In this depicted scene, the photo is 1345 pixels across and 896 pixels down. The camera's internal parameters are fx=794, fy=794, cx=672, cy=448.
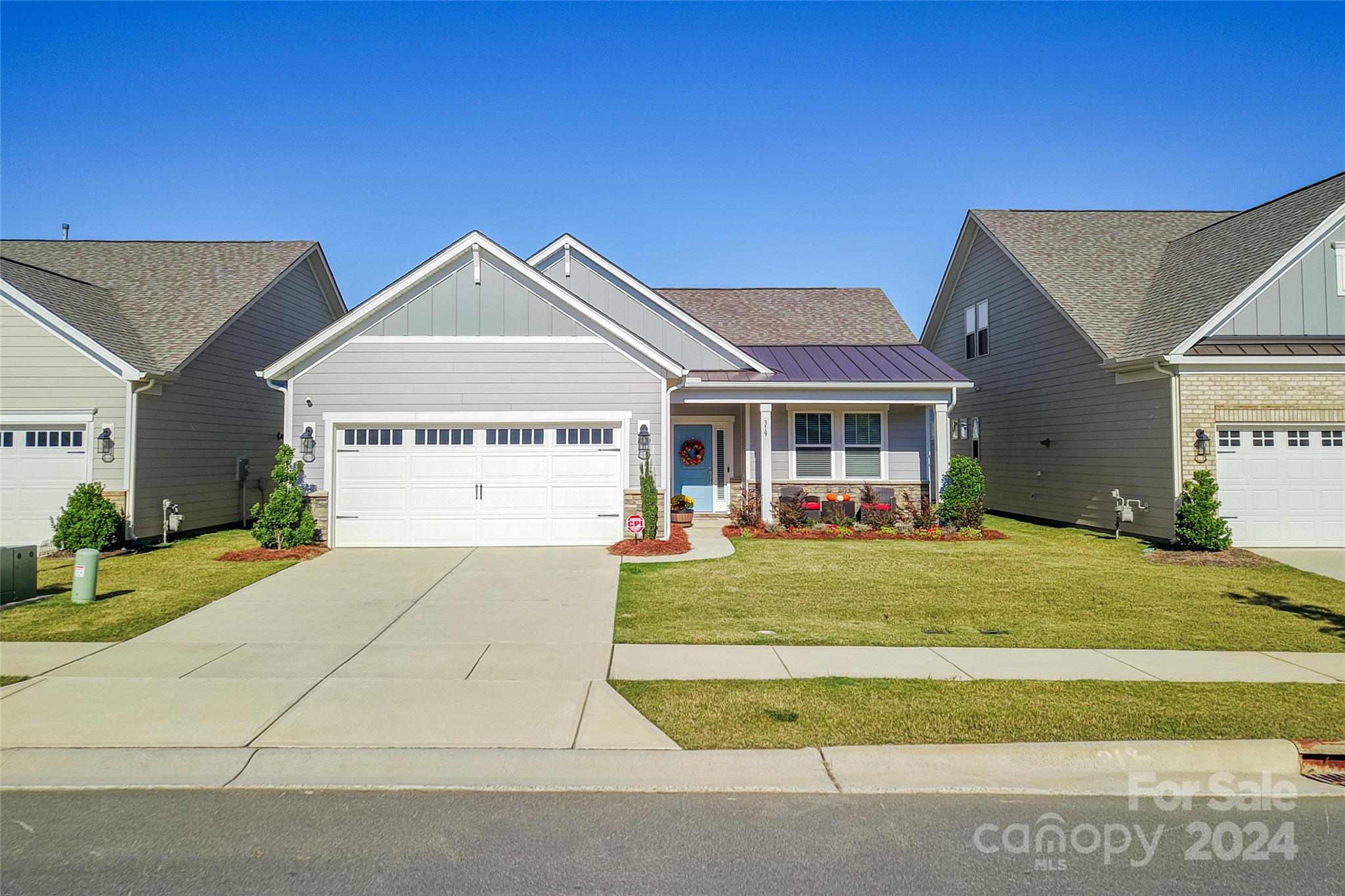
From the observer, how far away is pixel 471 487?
46.8ft

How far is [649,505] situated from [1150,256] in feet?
47.3

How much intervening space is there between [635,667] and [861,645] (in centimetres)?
232

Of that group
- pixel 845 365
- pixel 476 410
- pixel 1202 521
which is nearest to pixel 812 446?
pixel 845 365

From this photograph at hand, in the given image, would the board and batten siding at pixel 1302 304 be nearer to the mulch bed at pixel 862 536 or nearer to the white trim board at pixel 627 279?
the mulch bed at pixel 862 536

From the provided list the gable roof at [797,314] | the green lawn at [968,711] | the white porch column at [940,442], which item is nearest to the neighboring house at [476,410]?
the white porch column at [940,442]

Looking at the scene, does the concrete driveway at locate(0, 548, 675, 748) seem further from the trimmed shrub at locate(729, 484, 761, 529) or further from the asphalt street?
the trimmed shrub at locate(729, 484, 761, 529)

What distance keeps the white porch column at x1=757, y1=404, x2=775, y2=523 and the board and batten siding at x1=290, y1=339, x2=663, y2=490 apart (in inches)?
129

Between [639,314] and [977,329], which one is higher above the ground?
[977,329]

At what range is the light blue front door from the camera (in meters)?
19.5

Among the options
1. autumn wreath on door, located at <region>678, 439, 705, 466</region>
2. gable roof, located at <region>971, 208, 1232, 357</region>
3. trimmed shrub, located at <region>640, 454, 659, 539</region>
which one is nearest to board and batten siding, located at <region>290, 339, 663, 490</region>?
trimmed shrub, located at <region>640, 454, 659, 539</region>

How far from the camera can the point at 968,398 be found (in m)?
23.2

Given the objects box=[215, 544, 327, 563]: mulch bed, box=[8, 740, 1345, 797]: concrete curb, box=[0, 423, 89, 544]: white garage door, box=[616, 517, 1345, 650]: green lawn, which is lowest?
box=[8, 740, 1345, 797]: concrete curb

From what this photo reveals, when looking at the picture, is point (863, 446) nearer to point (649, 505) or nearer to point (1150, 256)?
point (649, 505)

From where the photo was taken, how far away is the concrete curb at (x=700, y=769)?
479cm
